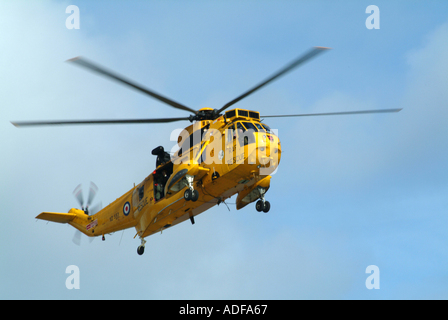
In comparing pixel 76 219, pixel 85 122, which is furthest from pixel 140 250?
pixel 85 122

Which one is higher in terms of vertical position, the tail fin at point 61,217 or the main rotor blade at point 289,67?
the main rotor blade at point 289,67

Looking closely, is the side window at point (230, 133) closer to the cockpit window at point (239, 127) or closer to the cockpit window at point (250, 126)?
the cockpit window at point (239, 127)

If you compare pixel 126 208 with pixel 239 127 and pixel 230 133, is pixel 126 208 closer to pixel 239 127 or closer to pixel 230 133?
pixel 230 133

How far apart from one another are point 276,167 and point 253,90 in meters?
3.67

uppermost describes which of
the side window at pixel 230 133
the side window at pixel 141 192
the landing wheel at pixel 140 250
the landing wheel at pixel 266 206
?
the side window at pixel 230 133

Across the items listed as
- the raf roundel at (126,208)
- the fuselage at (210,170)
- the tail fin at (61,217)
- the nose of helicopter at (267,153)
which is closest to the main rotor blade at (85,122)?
the fuselage at (210,170)

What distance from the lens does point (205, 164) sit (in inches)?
936

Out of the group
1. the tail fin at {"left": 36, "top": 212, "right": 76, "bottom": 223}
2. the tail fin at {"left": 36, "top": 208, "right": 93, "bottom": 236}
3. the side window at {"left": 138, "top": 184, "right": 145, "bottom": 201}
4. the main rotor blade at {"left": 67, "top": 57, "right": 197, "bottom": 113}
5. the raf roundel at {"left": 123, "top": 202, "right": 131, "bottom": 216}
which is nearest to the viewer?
the main rotor blade at {"left": 67, "top": 57, "right": 197, "bottom": 113}

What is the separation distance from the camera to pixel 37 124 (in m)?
21.2

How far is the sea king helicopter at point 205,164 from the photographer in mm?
21812

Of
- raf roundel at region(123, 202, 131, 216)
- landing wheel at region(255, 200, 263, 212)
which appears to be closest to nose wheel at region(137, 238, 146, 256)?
raf roundel at region(123, 202, 131, 216)

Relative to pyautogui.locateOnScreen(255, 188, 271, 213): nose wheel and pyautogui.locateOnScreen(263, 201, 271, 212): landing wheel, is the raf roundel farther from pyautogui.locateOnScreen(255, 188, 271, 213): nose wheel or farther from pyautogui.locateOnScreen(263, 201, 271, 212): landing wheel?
pyautogui.locateOnScreen(263, 201, 271, 212): landing wheel

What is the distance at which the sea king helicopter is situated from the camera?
21.8 meters

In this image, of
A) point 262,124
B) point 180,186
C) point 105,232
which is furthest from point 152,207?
point 262,124
